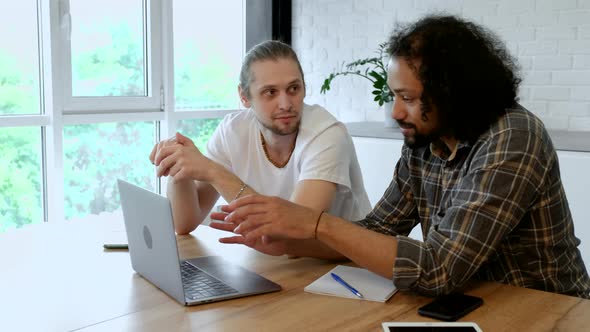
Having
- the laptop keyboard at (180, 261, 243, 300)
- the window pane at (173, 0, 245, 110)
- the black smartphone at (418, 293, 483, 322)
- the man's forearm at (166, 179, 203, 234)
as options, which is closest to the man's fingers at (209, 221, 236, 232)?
the laptop keyboard at (180, 261, 243, 300)

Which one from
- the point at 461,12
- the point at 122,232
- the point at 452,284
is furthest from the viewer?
the point at 461,12

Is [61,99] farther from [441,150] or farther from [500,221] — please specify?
[500,221]

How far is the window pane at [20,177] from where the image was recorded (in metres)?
3.02

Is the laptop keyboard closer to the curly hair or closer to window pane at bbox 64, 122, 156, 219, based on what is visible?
the curly hair

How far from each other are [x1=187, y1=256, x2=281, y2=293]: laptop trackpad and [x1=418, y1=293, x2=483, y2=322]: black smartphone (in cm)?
31

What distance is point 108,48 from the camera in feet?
11.3

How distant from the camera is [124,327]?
107cm

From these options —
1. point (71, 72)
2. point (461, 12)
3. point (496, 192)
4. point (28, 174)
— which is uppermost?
point (461, 12)

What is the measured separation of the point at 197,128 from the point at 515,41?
1979 millimetres

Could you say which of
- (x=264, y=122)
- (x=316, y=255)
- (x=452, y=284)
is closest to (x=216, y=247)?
(x=316, y=255)

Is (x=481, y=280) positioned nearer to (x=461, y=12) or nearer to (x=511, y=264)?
(x=511, y=264)

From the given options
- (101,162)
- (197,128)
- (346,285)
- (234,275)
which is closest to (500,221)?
(346,285)

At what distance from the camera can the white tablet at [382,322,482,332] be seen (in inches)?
40.2

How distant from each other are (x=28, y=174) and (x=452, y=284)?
2.53 metres
